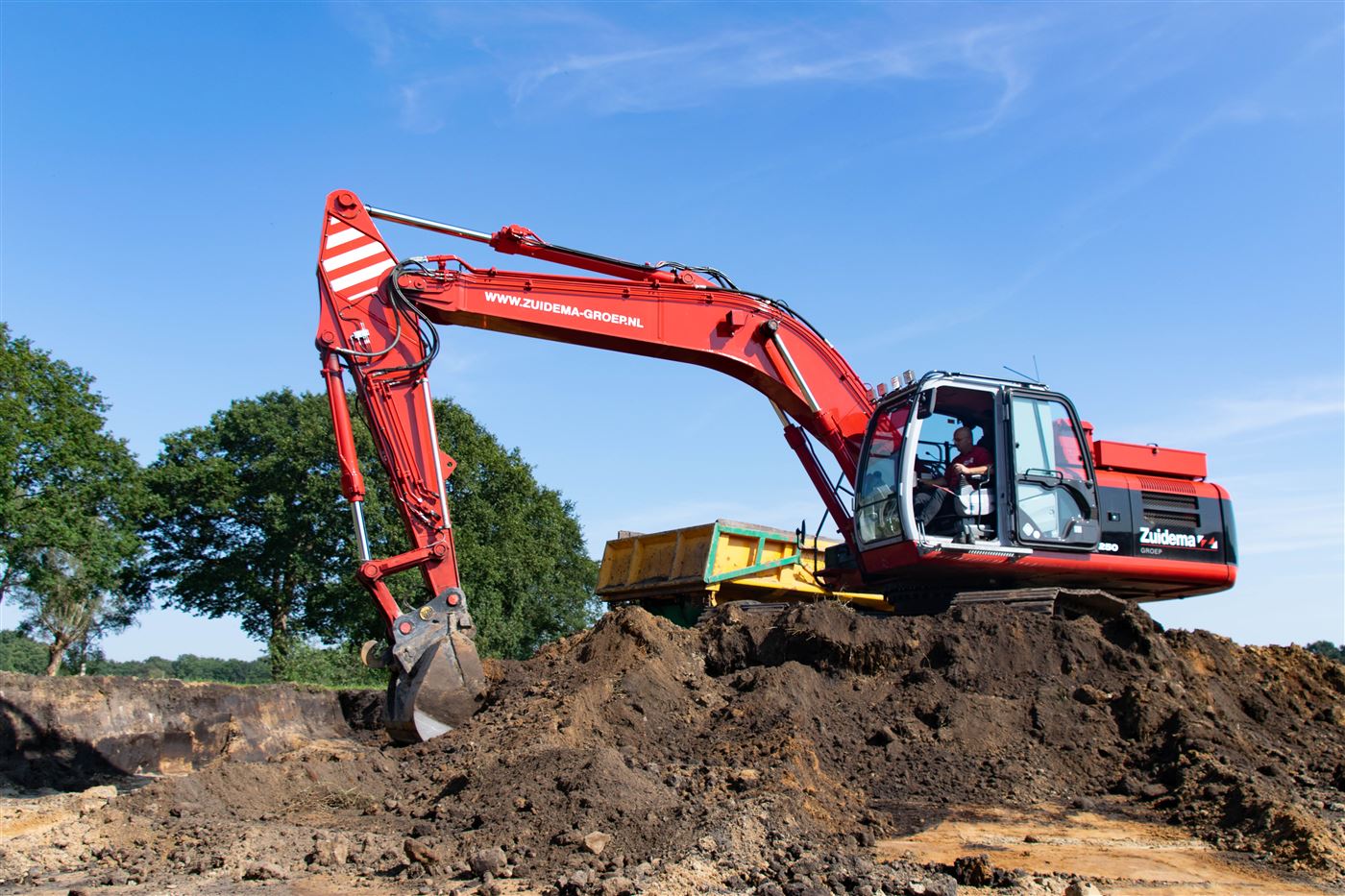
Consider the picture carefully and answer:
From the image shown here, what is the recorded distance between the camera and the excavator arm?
25.9ft

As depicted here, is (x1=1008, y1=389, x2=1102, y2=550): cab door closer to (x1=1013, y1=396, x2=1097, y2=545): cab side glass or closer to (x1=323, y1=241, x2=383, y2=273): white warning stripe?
(x1=1013, y1=396, x2=1097, y2=545): cab side glass

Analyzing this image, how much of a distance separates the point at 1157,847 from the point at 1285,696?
4243mm

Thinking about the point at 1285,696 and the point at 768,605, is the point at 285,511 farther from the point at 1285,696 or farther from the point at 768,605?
the point at 1285,696

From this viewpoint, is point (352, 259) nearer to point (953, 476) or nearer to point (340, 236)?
point (340, 236)

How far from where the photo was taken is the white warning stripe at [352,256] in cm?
864

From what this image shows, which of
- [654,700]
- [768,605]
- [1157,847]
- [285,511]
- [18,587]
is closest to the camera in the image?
[1157,847]

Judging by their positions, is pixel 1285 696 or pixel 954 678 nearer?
pixel 954 678

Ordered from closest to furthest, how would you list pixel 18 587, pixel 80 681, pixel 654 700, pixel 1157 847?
1. pixel 1157 847
2. pixel 654 700
3. pixel 80 681
4. pixel 18 587

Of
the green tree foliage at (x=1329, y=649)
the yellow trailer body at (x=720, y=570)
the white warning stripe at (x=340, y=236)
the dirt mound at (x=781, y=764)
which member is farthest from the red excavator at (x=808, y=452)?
the green tree foliage at (x=1329, y=649)

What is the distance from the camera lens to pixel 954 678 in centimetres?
822

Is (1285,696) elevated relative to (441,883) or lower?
elevated

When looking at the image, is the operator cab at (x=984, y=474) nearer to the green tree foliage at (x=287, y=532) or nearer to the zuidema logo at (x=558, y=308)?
the zuidema logo at (x=558, y=308)

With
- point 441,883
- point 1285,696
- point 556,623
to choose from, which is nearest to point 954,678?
point 1285,696

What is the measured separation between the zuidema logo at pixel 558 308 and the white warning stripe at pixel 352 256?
3.25 feet
